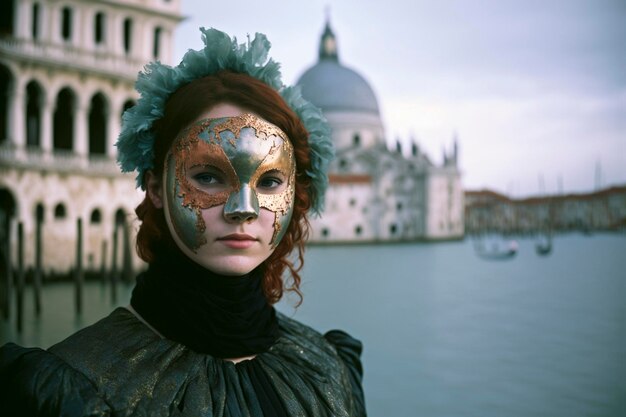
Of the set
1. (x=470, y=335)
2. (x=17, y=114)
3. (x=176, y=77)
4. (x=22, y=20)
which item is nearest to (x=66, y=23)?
(x=22, y=20)

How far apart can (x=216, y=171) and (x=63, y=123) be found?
15679 millimetres

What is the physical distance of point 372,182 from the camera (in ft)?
135

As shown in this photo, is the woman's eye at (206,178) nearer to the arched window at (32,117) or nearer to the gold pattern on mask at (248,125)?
the gold pattern on mask at (248,125)

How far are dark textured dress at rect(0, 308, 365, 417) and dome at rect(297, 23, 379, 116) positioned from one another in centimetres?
4270

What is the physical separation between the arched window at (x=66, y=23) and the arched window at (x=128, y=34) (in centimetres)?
125

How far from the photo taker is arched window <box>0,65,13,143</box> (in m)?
13.8

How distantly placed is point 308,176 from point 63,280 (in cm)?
1358

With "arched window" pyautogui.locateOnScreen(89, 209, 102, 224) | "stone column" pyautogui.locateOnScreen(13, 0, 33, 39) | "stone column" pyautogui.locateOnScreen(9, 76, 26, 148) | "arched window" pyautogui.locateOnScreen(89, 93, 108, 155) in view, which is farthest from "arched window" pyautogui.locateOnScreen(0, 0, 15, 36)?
"arched window" pyautogui.locateOnScreen(89, 209, 102, 224)

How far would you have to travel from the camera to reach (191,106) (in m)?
1.51

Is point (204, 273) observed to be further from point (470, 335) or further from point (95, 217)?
point (95, 217)

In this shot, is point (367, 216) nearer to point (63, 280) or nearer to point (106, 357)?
point (63, 280)

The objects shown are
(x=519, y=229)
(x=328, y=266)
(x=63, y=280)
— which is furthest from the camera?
(x=519, y=229)

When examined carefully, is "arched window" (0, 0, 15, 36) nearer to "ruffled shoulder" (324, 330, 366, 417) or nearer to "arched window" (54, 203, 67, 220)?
"arched window" (54, 203, 67, 220)

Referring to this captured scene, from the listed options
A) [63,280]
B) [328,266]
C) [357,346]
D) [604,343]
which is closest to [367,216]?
[328,266]
